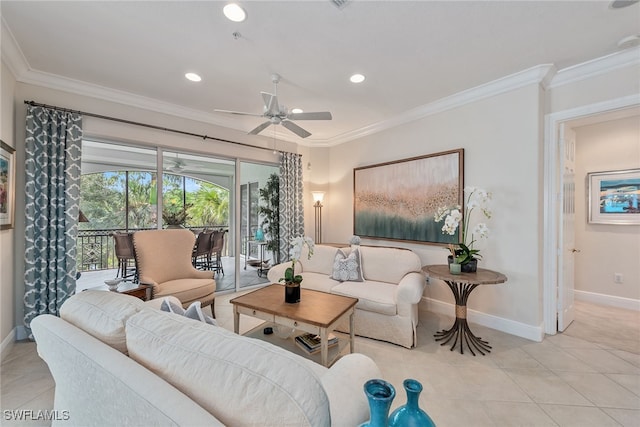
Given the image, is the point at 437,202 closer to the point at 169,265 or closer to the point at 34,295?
the point at 169,265

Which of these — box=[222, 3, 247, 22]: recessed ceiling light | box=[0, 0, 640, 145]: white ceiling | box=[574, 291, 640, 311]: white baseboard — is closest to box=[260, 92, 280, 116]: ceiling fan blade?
box=[0, 0, 640, 145]: white ceiling

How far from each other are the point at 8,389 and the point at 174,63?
3.01 m

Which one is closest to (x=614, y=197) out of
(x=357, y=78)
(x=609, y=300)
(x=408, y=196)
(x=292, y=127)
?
(x=609, y=300)

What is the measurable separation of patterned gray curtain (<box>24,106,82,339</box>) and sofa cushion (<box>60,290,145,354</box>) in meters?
2.11

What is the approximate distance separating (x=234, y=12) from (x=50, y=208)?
9.17 ft

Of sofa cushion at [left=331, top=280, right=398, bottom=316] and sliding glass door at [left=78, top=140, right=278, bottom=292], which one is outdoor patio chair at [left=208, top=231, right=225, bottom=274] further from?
sofa cushion at [left=331, top=280, right=398, bottom=316]

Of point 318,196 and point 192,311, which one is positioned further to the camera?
point 318,196

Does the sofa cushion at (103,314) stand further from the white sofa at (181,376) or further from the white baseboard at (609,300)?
the white baseboard at (609,300)

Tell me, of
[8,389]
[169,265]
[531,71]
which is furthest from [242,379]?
[531,71]

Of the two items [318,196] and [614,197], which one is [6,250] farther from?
[614,197]

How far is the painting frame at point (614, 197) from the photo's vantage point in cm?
343

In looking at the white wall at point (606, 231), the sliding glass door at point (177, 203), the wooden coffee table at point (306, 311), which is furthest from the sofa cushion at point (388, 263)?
the white wall at point (606, 231)

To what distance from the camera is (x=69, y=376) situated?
108 cm

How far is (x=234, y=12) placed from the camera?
6.24 ft
